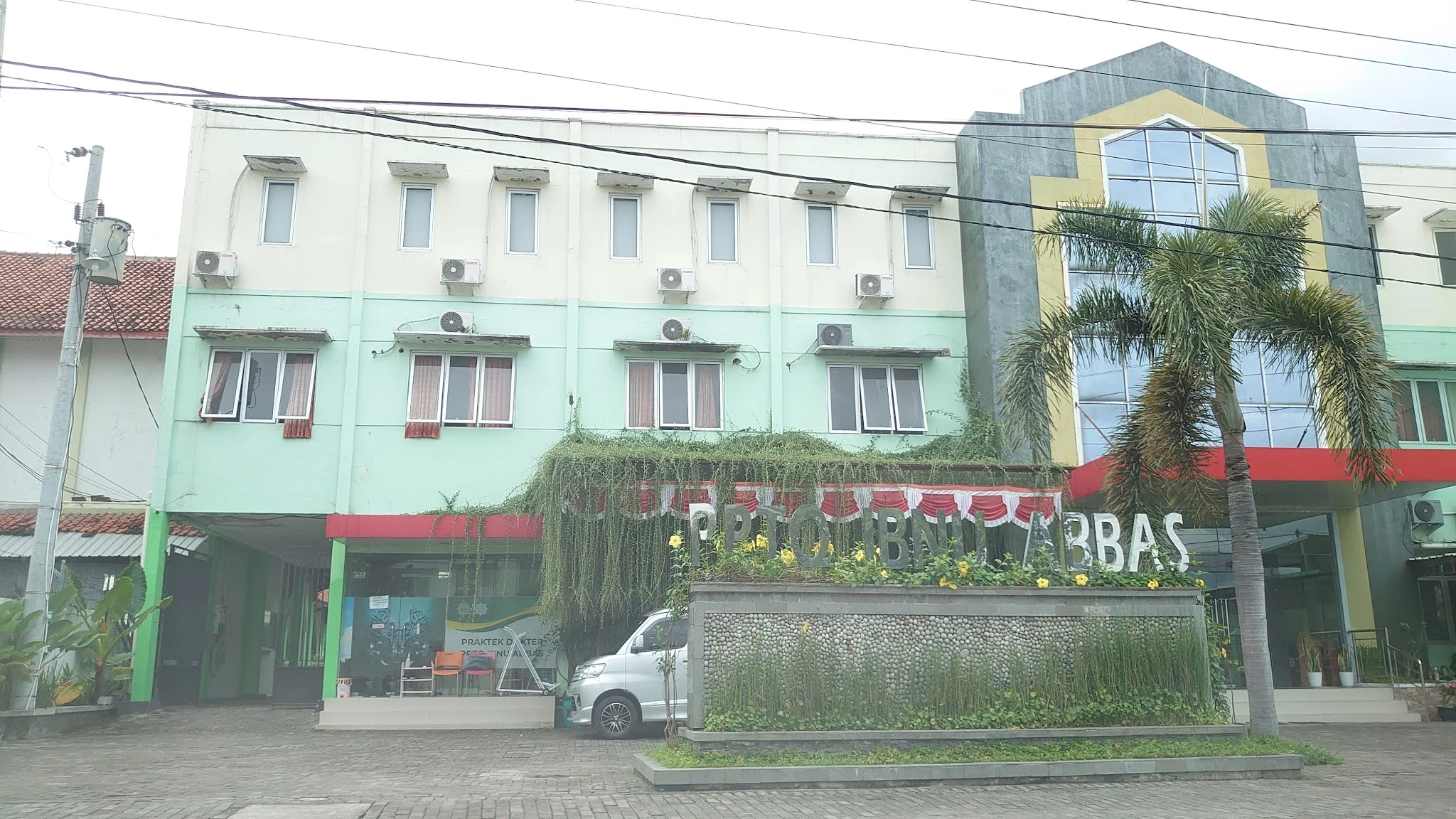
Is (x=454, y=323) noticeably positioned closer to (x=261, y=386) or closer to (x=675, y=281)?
(x=261, y=386)

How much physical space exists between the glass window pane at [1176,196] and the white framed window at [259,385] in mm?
16248

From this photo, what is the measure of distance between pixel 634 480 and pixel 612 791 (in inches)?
289

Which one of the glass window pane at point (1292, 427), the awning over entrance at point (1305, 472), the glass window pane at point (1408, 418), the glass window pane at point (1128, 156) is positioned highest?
the glass window pane at point (1128, 156)

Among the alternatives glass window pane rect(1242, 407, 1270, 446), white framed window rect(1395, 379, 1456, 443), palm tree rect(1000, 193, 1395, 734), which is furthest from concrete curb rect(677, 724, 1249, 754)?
white framed window rect(1395, 379, 1456, 443)

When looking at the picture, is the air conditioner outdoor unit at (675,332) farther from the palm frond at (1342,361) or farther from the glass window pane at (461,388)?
the palm frond at (1342,361)

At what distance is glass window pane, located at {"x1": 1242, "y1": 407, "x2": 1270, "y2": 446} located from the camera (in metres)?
20.9

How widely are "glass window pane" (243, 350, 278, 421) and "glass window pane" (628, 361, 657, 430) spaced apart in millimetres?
6413

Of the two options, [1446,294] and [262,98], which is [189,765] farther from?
[1446,294]

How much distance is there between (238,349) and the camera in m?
20.8

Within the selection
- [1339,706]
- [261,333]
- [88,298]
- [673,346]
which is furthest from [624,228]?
[1339,706]

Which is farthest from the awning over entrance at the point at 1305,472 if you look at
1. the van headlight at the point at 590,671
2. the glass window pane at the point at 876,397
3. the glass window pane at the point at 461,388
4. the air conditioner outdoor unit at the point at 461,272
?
the air conditioner outdoor unit at the point at 461,272

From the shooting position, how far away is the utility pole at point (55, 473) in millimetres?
16422

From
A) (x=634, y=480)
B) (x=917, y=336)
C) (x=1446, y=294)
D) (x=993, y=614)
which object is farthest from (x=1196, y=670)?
(x=1446, y=294)

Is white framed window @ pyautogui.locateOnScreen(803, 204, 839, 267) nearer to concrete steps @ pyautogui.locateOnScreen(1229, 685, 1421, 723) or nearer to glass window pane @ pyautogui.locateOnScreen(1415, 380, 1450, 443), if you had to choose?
concrete steps @ pyautogui.locateOnScreen(1229, 685, 1421, 723)
